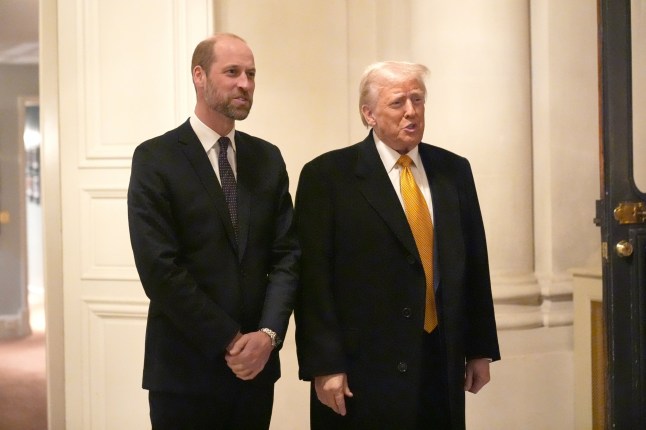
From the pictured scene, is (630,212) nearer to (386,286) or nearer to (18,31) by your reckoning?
(386,286)

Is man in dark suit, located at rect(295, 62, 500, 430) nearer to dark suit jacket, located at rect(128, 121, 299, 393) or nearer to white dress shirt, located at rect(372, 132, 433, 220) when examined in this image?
white dress shirt, located at rect(372, 132, 433, 220)

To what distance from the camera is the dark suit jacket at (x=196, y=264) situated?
183cm

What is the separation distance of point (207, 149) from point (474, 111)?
1.55 meters

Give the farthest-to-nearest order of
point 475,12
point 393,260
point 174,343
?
point 475,12
point 393,260
point 174,343

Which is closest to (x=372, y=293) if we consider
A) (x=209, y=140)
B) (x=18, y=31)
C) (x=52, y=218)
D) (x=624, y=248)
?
(x=209, y=140)

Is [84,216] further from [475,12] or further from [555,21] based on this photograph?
[555,21]

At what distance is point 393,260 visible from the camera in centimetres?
204

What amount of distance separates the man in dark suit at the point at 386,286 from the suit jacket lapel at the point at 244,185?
0.56 feet

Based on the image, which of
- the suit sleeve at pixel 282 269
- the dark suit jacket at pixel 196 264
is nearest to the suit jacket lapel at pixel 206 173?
the dark suit jacket at pixel 196 264

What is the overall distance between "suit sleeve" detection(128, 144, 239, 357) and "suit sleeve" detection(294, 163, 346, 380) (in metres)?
0.25

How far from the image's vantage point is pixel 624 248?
250 cm

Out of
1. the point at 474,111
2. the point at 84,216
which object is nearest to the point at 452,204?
the point at 474,111

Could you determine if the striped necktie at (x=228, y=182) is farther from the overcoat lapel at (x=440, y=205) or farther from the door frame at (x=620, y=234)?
the door frame at (x=620, y=234)

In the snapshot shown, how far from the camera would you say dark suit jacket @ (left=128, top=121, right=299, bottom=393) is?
1829 mm
